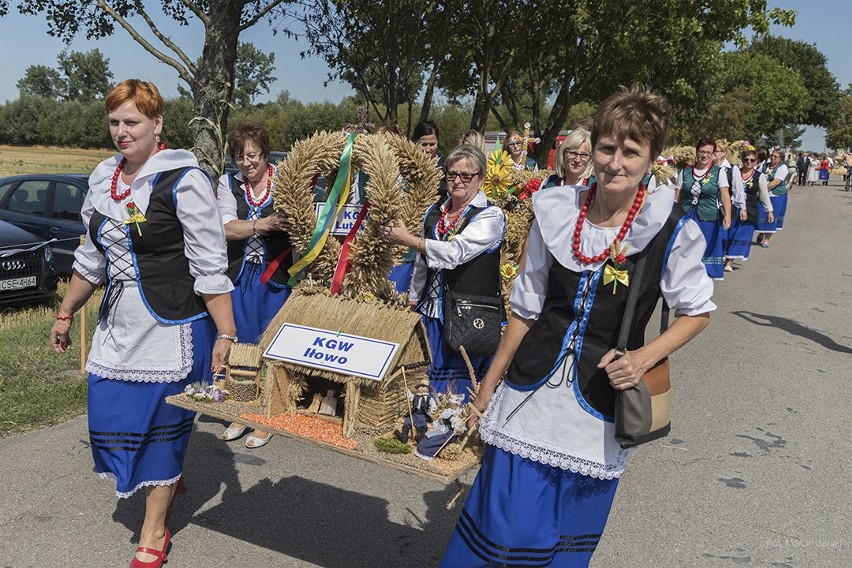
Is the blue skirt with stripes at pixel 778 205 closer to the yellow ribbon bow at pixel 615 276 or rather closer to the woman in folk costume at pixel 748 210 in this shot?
the woman in folk costume at pixel 748 210

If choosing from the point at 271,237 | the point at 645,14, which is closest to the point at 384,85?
the point at 645,14

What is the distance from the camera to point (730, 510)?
4281 millimetres

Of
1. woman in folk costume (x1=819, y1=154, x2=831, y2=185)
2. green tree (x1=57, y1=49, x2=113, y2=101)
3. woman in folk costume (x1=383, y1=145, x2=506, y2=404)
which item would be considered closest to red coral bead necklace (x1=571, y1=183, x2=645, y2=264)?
woman in folk costume (x1=383, y1=145, x2=506, y2=404)

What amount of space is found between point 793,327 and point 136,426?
784 centimetres

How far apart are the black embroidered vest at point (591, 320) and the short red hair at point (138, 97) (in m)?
1.81

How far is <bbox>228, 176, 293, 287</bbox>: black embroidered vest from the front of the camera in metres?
4.88

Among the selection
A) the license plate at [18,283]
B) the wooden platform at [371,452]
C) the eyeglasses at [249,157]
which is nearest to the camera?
the wooden platform at [371,452]

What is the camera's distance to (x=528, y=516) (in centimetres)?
246

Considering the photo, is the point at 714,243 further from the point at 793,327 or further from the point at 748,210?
the point at 748,210

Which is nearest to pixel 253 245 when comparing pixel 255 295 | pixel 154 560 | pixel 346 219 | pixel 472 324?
pixel 255 295

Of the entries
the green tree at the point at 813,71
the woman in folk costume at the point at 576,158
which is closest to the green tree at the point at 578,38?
the woman in folk costume at the point at 576,158

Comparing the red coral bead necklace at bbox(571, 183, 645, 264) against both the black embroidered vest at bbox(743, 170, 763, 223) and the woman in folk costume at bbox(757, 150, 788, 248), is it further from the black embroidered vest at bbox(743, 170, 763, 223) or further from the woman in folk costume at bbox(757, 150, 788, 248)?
the woman in folk costume at bbox(757, 150, 788, 248)

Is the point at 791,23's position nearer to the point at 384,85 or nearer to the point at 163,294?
the point at 384,85

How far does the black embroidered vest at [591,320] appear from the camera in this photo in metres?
2.41
